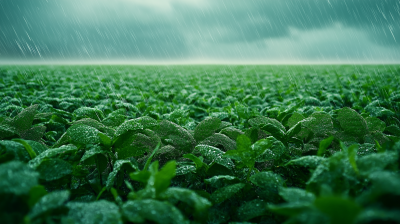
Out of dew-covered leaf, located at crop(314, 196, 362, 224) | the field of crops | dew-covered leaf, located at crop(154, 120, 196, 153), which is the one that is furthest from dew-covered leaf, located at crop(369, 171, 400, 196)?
dew-covered leaf, located at crop(154, 120, 196, 153)

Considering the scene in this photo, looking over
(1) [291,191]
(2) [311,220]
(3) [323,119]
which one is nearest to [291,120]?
(3) [323,119]

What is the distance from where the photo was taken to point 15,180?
30.6 inches

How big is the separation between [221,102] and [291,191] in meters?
4.38

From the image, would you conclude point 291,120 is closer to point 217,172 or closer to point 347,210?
point 217,172

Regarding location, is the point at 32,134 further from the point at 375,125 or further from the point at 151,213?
the point at 375,125

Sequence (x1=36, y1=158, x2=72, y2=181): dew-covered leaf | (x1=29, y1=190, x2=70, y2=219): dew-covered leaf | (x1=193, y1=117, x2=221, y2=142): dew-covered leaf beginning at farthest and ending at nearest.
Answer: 1. (x1=193, y1=117, x2=221, y2=142): dew-covered leaf
2. (x1=36, y1=158, x2=72, y2=181): dew-covered leaf
3. (x1=29, y1=190, x2=70, y2=219): dew-covered leaf

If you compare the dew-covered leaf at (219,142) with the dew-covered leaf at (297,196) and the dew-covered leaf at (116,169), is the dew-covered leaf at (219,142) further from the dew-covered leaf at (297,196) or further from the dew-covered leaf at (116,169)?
the dew-covered leaf at (297,196)

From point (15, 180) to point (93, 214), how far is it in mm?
271

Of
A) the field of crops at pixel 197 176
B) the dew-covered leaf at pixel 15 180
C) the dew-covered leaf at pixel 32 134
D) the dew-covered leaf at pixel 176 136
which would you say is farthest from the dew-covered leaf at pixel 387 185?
the dew-covered leaf at pixel 32 134

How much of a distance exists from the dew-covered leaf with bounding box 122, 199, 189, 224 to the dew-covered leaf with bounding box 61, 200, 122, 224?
1.5 inches

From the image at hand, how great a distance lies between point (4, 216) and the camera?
28.4 inches

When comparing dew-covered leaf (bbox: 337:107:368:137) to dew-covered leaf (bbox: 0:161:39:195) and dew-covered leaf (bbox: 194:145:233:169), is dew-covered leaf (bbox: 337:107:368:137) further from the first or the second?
dew-covered leaf (bbox: 0:161:39:195)

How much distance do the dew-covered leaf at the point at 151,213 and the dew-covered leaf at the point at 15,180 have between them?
0.32 m

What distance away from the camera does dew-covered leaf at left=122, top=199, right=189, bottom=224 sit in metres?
0.77
